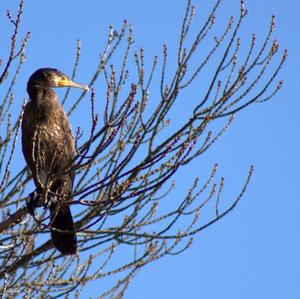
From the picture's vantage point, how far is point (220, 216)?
4.11m

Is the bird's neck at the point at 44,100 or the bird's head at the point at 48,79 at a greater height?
the bird's head at the point at 48,79

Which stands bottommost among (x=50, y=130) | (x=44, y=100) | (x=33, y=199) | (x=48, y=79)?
(x=33, y=199)

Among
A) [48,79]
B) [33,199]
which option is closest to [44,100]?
[48,79]

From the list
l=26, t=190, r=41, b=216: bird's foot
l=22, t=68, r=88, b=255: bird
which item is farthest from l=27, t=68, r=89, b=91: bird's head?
l=26, t=190, r=41, b=216: bird's foot

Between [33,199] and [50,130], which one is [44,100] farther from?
[33,199]

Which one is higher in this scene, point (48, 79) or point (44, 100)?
point (48, 79)

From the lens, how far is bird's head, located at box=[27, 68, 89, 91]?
18.0 feet

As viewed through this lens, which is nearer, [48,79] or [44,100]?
[44,100]

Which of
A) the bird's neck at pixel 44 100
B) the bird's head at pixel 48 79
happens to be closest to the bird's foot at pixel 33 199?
the bird's neck at pixel 44 100

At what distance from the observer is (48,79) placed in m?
5.52

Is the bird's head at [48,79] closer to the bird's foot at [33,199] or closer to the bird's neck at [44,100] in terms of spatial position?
the bird's neck at [44,100]

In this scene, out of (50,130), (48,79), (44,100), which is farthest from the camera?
(48,79)

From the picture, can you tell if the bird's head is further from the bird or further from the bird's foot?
the bird's foot

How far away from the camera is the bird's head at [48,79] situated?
549cm
